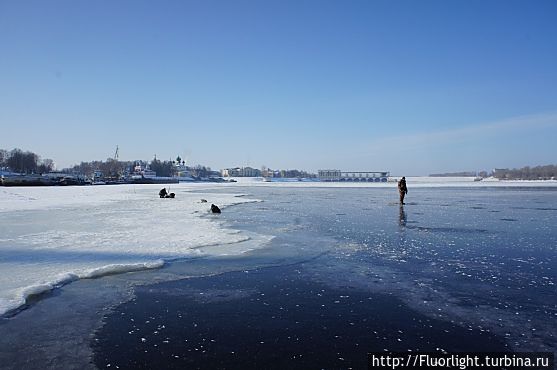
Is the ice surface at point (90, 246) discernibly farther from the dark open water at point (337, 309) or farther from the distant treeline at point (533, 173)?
the distant treeline at point (533, 173)

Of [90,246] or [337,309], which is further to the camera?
[90,246]

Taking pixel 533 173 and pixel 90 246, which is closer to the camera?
pixel 90 246

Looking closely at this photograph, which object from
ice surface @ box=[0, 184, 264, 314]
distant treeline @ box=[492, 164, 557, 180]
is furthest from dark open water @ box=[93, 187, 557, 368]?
distant treeline @ box=[492, 164, 557, 180]

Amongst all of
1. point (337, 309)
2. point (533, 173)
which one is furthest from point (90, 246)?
point (533, 173)

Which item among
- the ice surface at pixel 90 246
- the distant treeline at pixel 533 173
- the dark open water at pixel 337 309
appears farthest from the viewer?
the distant treeline at pixel 533 173

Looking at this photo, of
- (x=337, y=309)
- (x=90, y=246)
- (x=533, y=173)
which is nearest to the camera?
(x=337, y=309)

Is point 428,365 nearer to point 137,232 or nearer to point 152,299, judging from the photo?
point 152,299

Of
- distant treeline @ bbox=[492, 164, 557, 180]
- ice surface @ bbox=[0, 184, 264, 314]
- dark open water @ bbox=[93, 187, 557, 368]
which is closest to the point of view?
dark open water @ bbox=[93, 187, 557, 368]

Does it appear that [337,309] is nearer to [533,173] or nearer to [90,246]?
[90,246]

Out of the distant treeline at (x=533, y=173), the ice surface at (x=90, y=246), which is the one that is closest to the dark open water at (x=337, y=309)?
the ice surface at (x=90, y=246)

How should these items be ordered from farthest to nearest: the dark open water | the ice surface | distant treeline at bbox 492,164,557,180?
distant treeline at bbox 492,164,557,180
the ice surface
the dark open water

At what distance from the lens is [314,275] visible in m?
6.91

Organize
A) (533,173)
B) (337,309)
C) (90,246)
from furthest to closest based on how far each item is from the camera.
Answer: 1. (533,173)
2. (90,246)
3. (337,309)

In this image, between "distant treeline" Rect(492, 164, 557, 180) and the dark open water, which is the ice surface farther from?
"distant treeline" Rect(492, 164, 557, 180)
